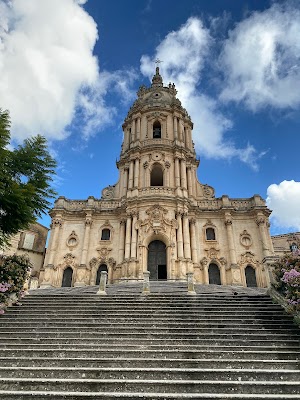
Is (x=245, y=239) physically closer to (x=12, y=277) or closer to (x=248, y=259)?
(x=248, y=259)

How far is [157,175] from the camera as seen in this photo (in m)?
31.0

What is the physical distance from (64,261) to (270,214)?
813 inches

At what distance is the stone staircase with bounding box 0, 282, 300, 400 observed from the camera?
6.63 m

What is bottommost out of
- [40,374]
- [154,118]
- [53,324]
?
[40,374]

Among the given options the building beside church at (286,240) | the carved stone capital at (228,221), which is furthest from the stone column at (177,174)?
the building beside church at (286,240)

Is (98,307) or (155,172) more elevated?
(155,172)

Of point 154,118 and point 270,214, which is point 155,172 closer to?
point 154,118

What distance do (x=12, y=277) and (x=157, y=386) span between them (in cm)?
911

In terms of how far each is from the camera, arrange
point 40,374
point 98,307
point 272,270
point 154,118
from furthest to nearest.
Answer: point 154,118
point 272,270
point 98,307
point 40,374

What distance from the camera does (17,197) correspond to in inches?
444

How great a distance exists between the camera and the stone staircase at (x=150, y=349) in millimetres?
6633

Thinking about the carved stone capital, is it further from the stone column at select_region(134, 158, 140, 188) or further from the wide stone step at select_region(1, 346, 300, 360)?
the wide stone step at select_region(1, 346, 300, 360)

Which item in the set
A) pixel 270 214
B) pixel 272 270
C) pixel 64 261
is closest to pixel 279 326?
pixel 272 270

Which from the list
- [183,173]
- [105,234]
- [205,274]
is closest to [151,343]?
[205,274]
